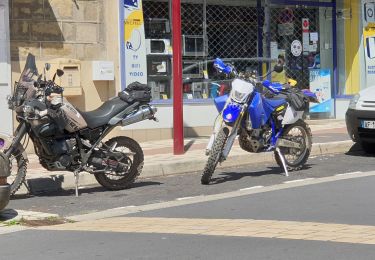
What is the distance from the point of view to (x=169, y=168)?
33.7ft

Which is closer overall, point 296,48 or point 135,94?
point 135,94

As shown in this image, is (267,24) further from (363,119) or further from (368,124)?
(368,124)

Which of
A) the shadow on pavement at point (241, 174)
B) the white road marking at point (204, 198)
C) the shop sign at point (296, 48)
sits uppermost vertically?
the shop sign at point (296, 48)

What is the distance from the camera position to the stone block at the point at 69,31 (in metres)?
12.2

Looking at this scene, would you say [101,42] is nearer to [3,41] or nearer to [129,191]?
[3,41]

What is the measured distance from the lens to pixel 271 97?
31.7ft

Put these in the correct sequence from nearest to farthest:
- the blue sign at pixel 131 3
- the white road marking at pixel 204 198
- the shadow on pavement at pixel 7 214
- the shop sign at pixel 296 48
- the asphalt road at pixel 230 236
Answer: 1. the asphalt road at pixel 230 236
2. the shadow on pavement at pixel 7 214
3. the white road marking at pixel 204 198
4. the blue sign at pixel 131 3
5. the shop sign at pixel 296 48

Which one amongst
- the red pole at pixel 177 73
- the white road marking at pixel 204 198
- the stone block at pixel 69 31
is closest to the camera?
the white road marking at pixel 204 198

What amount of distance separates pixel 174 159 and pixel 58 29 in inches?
137

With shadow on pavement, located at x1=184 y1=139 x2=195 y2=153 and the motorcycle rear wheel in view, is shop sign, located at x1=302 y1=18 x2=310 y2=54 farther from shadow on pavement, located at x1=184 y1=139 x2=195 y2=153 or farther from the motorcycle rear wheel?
the motorcycle rear wheel

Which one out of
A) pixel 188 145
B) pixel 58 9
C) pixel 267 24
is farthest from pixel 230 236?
pixel 267 24

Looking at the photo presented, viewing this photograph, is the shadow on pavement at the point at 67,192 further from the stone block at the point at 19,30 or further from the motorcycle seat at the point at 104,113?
the stone block at the point at 19,30

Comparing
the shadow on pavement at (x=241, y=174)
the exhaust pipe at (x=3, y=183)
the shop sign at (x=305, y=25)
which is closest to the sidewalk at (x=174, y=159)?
the shadow on pavement at (x=241, y=174)

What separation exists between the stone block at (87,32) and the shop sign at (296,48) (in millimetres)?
5750
